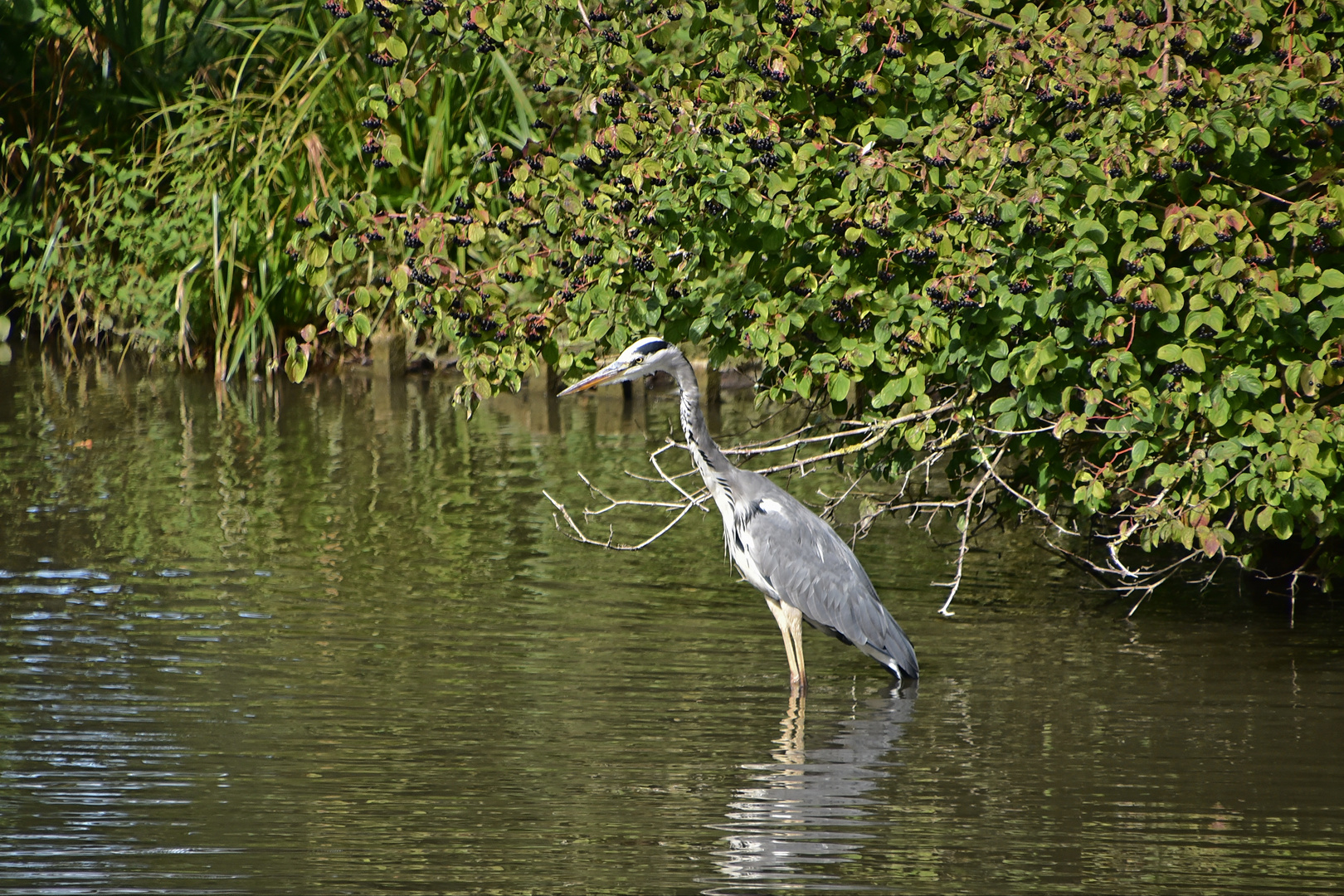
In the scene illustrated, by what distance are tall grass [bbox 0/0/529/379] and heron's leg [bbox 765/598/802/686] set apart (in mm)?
8693

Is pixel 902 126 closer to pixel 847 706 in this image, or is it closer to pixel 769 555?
pixel 769 555

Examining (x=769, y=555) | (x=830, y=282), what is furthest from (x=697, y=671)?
(x=830, y=282)

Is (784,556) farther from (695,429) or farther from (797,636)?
(695,429)

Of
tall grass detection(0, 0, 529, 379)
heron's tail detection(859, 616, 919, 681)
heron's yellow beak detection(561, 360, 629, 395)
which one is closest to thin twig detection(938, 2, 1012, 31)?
heron's yellow beak detection(561, 360, 629, 395)

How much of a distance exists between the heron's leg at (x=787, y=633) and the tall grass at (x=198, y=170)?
28.5 feet

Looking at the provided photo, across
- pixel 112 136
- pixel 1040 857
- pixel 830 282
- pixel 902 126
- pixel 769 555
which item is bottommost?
pixel 1040 857

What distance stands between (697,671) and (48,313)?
15.4 meters

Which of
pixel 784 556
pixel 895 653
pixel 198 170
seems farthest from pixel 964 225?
pixel 198 170

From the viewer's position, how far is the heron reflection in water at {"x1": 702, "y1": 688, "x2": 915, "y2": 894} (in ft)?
15.8

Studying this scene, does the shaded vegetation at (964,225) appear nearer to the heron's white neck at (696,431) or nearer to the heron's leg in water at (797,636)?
the heron's white neck at (696,431)

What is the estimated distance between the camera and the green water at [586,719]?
491 centimetres

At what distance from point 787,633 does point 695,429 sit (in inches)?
35.6

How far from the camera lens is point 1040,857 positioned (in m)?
4.98

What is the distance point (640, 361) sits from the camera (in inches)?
280
